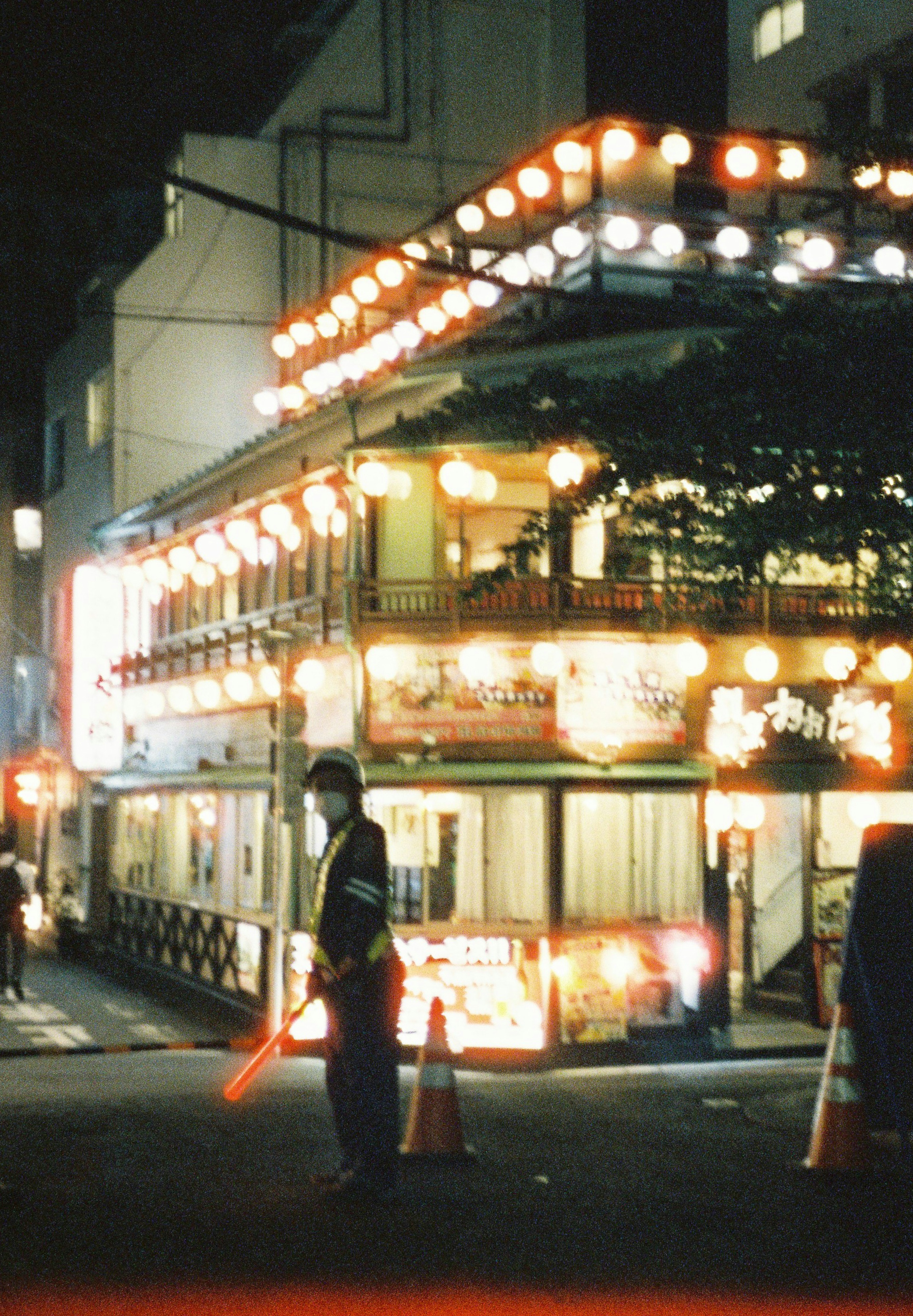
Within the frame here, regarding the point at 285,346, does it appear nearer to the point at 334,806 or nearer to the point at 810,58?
the point at 810,58

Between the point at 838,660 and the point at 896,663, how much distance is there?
0.59 metres

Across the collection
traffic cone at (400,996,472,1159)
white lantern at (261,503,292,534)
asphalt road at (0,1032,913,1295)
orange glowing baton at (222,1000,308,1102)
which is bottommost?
asphalt road at (0,1032,913,1295)

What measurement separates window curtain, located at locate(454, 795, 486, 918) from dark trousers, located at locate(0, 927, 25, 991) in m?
7.89

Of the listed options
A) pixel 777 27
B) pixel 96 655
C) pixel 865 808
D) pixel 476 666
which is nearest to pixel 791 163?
pixel 777 27

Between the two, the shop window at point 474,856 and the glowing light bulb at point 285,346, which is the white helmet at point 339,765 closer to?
the shop window at point 474,856

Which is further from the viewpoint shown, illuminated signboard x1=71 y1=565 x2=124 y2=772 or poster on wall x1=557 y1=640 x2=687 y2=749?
illuminated signboard x1=71 y1=565 x2=124 y2=772

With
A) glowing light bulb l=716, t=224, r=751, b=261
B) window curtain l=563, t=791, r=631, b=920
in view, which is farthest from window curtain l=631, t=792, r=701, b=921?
glowing light bulb l=716, t=224, r=751, b=261

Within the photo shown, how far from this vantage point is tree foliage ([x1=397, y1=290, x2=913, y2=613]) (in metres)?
12.3

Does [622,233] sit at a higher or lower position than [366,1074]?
higher

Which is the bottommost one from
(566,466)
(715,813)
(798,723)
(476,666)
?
(715,813)

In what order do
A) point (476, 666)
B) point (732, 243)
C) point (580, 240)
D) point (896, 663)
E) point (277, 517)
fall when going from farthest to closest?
point (732, 243) < point (277, 517) < point (580, 240) < point (896, 663) < point (476, 666)

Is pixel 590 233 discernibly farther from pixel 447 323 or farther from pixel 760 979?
pixel 760 979

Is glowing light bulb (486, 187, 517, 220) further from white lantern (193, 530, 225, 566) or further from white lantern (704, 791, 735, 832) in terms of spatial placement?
white lantern (704, 791, 735, 832)

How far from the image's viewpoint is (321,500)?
18.2 m
